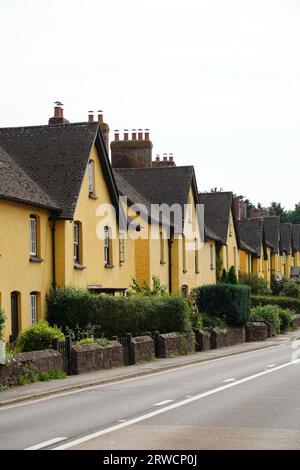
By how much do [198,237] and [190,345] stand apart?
19.8 m

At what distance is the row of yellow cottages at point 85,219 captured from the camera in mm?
33625

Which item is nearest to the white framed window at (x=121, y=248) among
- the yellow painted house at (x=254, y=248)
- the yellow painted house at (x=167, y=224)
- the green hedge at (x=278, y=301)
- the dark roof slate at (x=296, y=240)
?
the yellow painted house at (x=167, y=224)

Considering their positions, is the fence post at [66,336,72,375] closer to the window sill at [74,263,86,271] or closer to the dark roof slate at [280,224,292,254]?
the window sill at [74,263,86,271]

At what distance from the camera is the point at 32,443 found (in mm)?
12875

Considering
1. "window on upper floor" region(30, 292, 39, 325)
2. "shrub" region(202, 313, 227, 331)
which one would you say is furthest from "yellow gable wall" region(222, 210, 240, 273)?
"window on upper floor" region(30, 292, 39, 325)

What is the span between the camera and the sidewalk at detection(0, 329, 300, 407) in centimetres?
2061

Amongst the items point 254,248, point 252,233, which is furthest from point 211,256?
point 252,233

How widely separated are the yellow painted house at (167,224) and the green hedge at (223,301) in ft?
8.98

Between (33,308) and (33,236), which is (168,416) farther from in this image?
(33,236)

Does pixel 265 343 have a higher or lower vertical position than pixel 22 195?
lower

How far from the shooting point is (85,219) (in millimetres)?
38625
